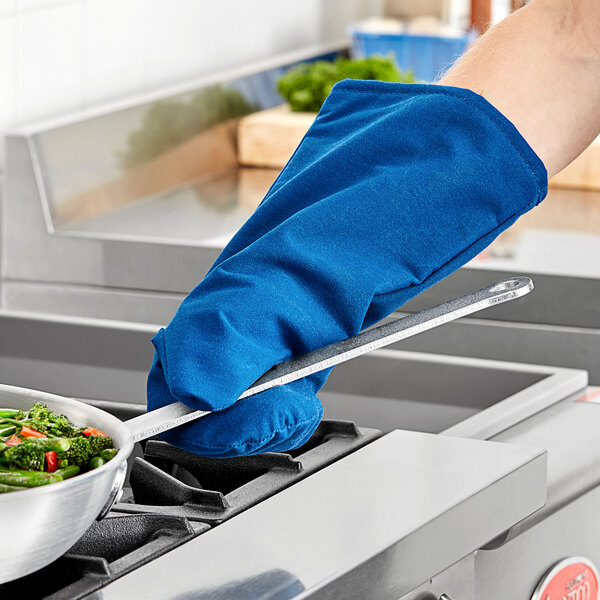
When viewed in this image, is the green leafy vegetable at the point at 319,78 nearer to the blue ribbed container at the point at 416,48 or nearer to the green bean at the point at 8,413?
the blue ribbed container at the point at 416,48

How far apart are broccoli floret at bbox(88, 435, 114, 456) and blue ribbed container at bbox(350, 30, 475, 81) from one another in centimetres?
188

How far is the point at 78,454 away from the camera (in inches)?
21.3

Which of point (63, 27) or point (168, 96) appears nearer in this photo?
point (63, 27)

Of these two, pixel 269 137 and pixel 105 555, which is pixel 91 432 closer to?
pixel 105 555

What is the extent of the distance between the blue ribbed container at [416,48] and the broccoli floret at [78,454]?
6.22 ft

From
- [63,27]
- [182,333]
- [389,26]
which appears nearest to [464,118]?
[182,333]

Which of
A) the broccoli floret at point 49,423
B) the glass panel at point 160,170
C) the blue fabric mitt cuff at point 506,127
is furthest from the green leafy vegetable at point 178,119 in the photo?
the broccoli floret at point 49,423

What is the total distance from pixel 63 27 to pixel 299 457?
112cm

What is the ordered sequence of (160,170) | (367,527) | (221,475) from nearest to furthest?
(367,527), (221,475), (160,170)

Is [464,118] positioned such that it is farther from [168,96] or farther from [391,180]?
[168,96]

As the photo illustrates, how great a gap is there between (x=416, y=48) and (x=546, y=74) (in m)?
1.64

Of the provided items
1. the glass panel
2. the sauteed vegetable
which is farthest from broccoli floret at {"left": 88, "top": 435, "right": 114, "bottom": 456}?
the glass panel

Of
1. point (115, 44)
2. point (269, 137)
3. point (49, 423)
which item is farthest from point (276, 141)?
point (49, 423)

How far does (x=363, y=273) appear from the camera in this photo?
66cm
